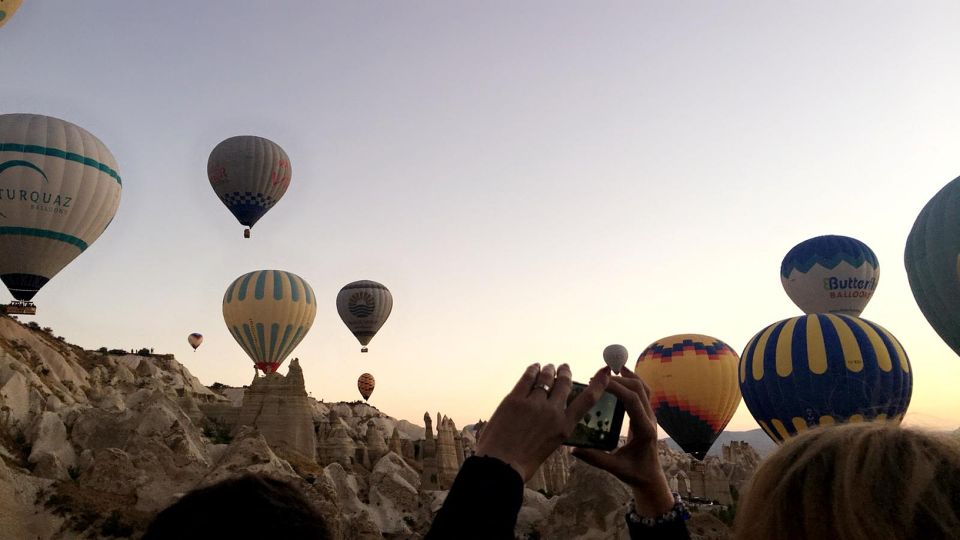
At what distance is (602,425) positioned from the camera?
91.7 inches

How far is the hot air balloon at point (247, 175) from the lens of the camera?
39.9 m

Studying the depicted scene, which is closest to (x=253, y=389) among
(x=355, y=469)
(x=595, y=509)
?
(x=355, y=469)

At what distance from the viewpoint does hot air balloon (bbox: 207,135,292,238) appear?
3991 cm

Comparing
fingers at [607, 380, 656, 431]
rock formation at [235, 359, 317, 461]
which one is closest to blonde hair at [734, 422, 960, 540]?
fingers at [607, 380, 656, 431]

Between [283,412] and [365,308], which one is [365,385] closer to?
[365,308]

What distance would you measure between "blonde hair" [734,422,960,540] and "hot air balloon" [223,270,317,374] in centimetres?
4221

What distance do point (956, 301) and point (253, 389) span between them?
30587 mm

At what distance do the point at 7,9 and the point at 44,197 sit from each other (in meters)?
9.46

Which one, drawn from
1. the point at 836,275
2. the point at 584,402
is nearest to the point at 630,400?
the point at 584,402

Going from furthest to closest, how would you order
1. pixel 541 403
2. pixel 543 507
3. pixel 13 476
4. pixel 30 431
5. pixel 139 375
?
pixel 139 375
pixel 543 507
pixel 30 431
pixel 13 476
pixel 541 403

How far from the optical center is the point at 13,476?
1850 centimetres

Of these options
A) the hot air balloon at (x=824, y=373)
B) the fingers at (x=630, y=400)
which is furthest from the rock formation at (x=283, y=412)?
the fingers at (x=630, y=400)

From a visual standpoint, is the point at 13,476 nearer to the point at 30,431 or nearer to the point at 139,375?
the point at 30,431

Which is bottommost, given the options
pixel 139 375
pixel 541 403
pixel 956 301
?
pixel 956 301
